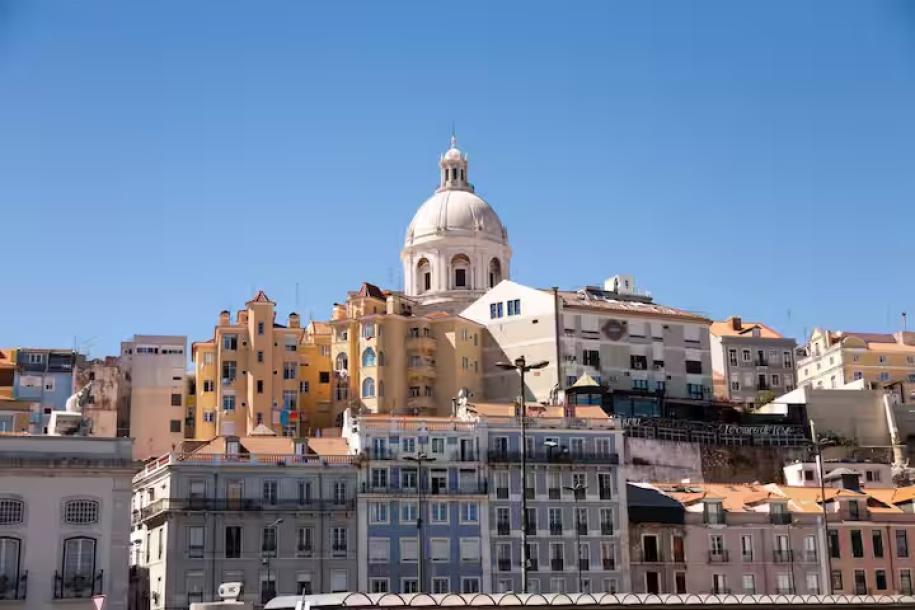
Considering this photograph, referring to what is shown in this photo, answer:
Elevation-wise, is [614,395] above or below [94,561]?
above

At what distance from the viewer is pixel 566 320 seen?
111938 mm

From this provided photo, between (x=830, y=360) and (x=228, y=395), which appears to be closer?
(x=228, y=395)

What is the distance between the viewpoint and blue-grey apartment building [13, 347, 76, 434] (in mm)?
113625

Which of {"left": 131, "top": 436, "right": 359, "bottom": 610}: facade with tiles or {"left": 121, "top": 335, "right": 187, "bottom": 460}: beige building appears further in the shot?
{"left": 121, "top": 335, "right": 187, "bottom": 460}: beige building

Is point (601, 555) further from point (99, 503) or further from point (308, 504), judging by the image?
point (99, 503)

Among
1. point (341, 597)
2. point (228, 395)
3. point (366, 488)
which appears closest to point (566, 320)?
point (228, 395)

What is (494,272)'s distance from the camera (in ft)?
443

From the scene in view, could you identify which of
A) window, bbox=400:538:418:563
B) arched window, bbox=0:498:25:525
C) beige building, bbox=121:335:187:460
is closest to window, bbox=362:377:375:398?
beige building, bbox=121:335:187:460

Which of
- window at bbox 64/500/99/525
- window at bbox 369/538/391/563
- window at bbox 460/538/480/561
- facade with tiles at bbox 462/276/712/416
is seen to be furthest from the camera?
facade with tiles at bbox 462/276/712/416

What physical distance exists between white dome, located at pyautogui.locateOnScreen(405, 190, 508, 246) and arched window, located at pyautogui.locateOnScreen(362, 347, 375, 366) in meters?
22.0

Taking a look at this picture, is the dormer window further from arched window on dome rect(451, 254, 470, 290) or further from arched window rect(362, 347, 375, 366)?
arched window on dome rect(451, 254, 470, 290)

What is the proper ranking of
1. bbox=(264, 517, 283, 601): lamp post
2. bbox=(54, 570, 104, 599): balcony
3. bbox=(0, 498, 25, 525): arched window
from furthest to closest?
bbox=(264, 517, 283, 601): lamp post < bbox=(0, 498, 25, 525): arched window < bbox=(54, 570, 104, 599): balcony

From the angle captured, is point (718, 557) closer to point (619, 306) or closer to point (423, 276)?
point (619, 306)

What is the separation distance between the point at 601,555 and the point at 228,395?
123 ft
